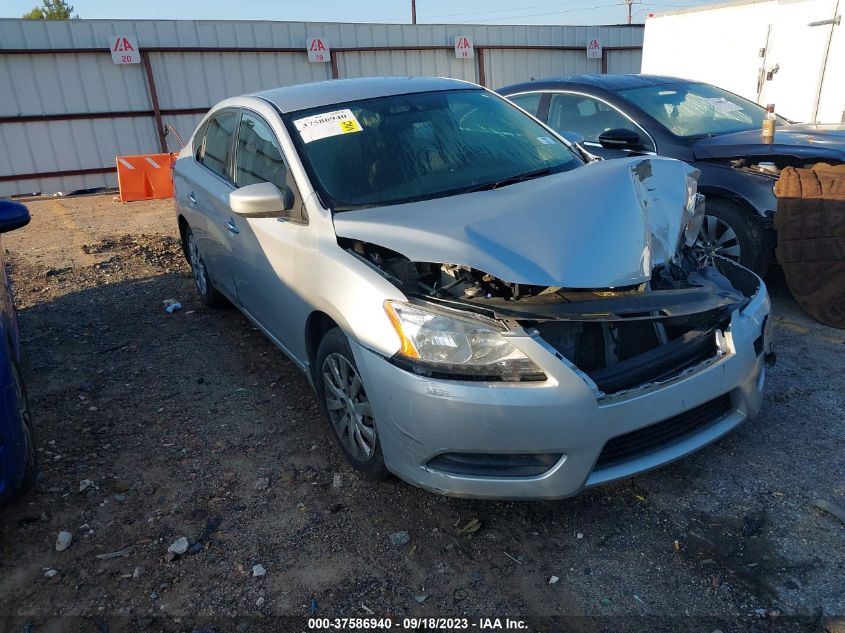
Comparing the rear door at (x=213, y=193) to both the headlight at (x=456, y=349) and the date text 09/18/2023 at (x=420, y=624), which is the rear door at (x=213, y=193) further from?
the date text 09/18/2023 at (x=420, y=624)

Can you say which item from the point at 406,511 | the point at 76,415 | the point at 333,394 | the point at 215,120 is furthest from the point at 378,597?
the point at 215,120

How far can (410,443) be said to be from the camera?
2463 mm

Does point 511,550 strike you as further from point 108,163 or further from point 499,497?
point 108,163

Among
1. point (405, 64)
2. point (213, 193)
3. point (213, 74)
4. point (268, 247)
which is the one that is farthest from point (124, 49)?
point (268, 247)

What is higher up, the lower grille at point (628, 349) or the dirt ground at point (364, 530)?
the lower grille at point (628, 349)

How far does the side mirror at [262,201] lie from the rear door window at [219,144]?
1.08 metres

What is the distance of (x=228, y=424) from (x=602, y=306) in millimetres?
2224

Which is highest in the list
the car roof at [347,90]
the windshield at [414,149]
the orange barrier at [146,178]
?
the car roof at [347,90]

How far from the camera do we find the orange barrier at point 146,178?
37.3 ft

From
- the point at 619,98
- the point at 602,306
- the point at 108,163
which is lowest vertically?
the point at 108,163

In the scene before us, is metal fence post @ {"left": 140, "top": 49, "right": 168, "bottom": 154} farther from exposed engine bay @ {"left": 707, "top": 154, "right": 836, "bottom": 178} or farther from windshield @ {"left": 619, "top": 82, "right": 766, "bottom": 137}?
exposed engine bay @ {"left": 707, "top": 154, "right": 836, "bottom": 178}

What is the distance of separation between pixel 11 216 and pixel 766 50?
9644 millimetres

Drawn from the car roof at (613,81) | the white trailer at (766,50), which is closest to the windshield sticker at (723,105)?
the car roof at (613,81)

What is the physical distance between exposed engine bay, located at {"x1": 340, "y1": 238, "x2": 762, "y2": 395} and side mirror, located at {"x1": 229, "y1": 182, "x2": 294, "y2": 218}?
469 mm
